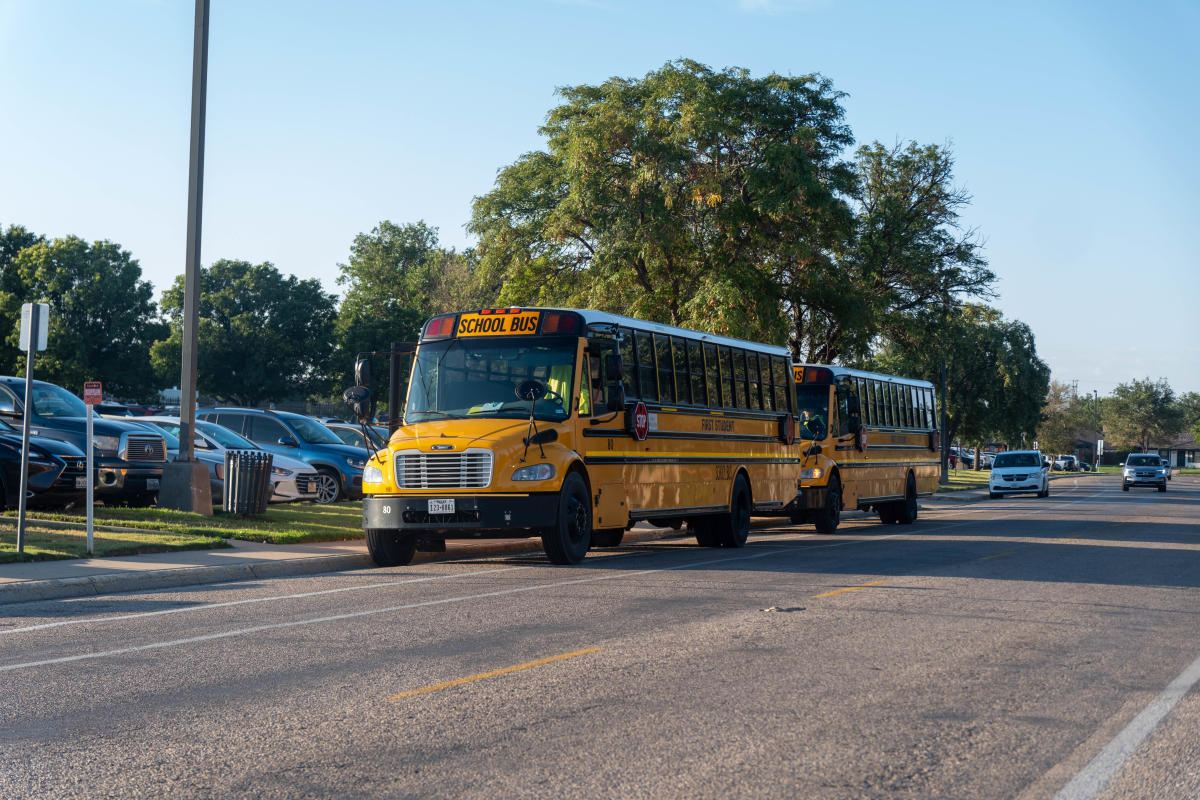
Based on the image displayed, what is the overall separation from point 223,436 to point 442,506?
413 inches

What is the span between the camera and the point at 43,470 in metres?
17.8

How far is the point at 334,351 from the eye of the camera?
82.7 meters

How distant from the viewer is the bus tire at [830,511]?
24.0 meters

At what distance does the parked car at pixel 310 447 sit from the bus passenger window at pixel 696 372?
935 cm

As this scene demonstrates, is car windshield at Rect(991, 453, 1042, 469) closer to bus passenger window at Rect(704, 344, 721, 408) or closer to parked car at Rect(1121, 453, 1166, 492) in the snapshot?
parked car at Rect(1121, 453, 1166, 492)

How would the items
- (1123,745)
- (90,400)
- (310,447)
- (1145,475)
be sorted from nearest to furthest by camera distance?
(1123,745), (90,400), (310,447), (1145,475)

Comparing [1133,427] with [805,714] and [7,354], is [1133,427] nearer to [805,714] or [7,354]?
[7,354]

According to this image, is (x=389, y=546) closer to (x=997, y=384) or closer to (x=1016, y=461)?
(x=1016, y=461)

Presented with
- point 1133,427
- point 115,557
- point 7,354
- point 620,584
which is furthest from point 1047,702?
point 1133,427

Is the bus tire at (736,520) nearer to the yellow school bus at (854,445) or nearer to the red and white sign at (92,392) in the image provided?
the yellow school bus at (854,445)

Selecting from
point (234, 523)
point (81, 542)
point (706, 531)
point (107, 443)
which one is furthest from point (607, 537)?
point (107, 443)

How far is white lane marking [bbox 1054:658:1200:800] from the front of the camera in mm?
5434

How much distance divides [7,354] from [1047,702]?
7364 centimetres

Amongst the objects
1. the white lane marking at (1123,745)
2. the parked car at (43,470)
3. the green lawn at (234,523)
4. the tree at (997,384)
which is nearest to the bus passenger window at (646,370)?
the green lawn at (234,523)
